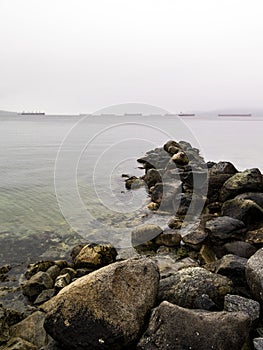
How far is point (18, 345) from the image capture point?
17.7 ft

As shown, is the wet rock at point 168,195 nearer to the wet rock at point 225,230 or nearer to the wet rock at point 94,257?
the wet rock at point 225,230

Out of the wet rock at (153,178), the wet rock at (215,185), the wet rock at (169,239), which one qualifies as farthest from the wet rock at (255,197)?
the wet rock at (153,178)

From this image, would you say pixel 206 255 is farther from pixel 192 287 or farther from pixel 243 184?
pixel 243 184

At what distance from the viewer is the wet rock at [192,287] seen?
551 centimetres

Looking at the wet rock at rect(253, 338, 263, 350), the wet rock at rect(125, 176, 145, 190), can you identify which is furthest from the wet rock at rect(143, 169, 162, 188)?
the wet rock at rect(253, 338, 263, 350)

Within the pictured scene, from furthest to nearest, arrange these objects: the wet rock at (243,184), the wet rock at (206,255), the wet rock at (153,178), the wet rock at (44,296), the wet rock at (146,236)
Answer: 1. the wet rock at (153,178)
2. the wet rock at (243,184)
3. the wet rock at (146,236)
4. the wet rock at (206,255)
5. the wet rock at (44,296)

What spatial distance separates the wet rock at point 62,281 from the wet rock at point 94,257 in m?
0.76

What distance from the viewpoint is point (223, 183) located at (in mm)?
13492

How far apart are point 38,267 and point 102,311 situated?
4.21 m

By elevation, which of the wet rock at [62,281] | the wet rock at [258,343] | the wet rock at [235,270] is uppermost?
the wet rock at [235,270]

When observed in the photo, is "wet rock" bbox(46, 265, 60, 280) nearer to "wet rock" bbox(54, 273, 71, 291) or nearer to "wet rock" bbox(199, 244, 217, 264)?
"wet rock" bbox(54, 273, 71, 291)

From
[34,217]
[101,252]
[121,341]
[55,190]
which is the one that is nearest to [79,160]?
[55,190]

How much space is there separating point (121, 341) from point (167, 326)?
742mm

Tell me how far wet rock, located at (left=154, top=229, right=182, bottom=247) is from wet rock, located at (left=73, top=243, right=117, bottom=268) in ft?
5.61
